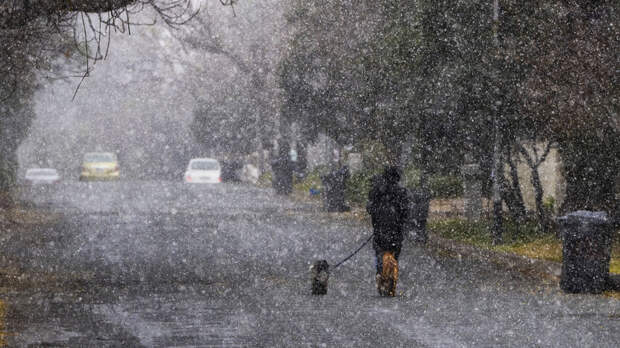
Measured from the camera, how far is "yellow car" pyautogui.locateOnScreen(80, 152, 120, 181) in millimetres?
64938

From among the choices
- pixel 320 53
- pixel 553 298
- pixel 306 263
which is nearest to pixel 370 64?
pixel 320 53

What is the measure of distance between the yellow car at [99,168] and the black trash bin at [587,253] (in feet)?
176

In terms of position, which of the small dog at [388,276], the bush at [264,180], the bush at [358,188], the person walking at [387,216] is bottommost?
the bush at [264,180]

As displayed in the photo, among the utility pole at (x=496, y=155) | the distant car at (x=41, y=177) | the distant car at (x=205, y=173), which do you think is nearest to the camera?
the utility pole at (x=496, y=155)

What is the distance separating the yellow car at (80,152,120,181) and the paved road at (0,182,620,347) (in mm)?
41178

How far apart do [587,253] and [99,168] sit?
53.9 metres

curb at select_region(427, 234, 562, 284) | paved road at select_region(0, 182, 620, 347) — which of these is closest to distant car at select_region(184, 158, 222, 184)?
paved road at select_region(0, 182, 620, 347)

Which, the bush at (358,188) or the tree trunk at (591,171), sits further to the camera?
the bush at (358,188)

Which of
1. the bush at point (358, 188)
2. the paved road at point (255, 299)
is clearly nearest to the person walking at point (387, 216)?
the paved road at point (255, 299)

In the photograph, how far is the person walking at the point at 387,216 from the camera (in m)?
13.0

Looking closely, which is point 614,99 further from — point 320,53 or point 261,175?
point 261,175

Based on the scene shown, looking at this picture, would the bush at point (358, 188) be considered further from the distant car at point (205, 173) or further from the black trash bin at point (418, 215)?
the distant car at point (205, 173)

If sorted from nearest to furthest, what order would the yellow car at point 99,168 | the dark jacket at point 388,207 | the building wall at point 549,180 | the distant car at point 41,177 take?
1. the dark jacket at point 388,207
2. the building wall at point 549,180
3. the distant car at point 41,177
4. the yellow car at point 99,168

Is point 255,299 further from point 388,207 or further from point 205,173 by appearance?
point 205,173
